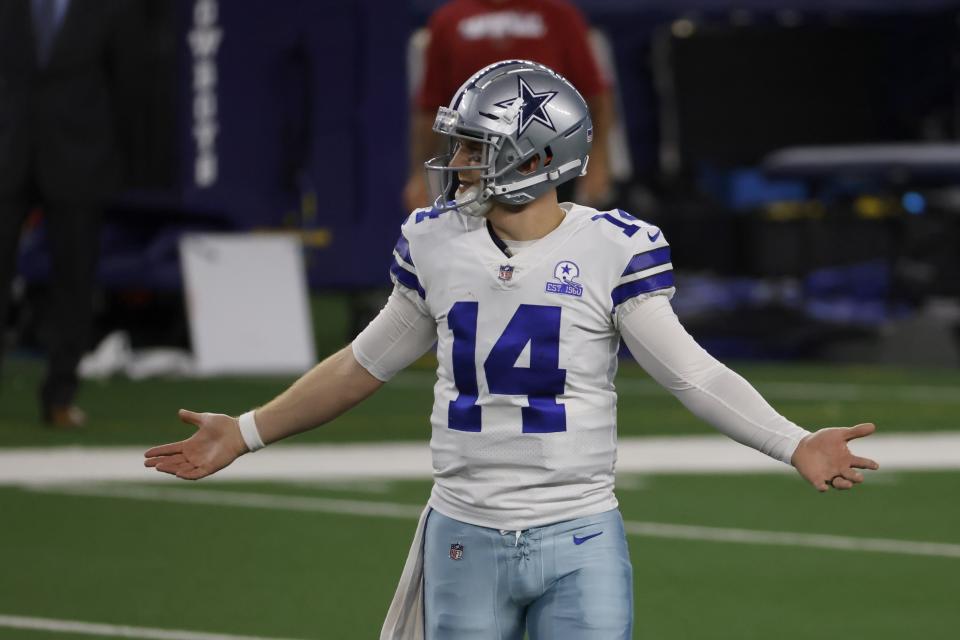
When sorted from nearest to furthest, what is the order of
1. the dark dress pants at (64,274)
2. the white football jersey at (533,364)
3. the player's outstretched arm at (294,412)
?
the white football jersey at (533,364)
the player's outstretched arm at (294,412)
the dark dress pants at (64,274)

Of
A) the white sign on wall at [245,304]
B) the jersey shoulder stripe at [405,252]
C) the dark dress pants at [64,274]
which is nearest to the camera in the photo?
the jersey shoulder stripe at [405,252]

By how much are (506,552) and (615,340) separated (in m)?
0.50

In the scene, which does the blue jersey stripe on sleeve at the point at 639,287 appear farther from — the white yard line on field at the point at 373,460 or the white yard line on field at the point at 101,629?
the white yard line on field at the point at 373,460

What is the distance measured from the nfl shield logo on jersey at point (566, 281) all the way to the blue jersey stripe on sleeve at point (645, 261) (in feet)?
0.32

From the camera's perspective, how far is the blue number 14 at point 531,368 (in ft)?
12.4

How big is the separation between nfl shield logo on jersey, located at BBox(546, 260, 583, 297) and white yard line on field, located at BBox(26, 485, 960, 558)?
3229mm

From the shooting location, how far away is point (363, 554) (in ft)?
21.7

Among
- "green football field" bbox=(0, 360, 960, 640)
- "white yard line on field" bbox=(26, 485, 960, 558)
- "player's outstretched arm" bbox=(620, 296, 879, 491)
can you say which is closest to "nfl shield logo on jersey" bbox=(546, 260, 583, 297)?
"player's outstretched arm" bbox=(620, 296, 879, 491)

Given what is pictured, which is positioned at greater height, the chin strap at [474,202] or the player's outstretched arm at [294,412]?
the chin strap at [474,202]

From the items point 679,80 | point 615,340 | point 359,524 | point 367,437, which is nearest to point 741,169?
point 679,80

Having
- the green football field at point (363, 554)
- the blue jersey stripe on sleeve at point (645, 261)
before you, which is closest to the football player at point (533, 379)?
the blue jersey stripe on sleeve at point (645, 261)

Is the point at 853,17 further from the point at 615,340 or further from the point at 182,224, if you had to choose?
the point at 615,340

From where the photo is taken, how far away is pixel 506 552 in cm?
377

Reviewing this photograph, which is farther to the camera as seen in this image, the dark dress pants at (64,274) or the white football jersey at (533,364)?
the dark dress pants at (64,274)
